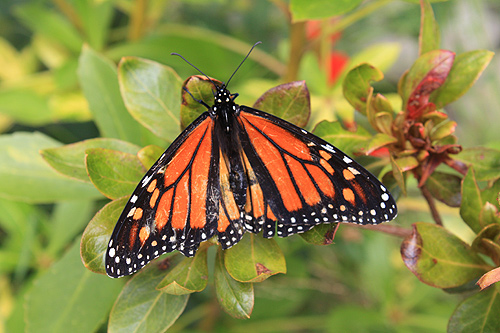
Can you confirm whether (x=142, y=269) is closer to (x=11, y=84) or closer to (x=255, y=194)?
(x=255, y=194)

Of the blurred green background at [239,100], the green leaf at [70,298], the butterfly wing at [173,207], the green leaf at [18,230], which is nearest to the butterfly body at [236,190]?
the butterfly wing at [173,207]

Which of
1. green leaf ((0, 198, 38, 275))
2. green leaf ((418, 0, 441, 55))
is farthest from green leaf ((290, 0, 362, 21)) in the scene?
green leaf ((0, 198, 38, 275))

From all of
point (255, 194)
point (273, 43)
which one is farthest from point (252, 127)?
point (273, 43)

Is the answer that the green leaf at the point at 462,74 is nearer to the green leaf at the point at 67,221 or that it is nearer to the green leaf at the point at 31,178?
the green leaf at the point at 31,178

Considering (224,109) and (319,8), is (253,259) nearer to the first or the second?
(224,109)

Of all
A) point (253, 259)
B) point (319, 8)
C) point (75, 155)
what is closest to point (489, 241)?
point (253, 259)
